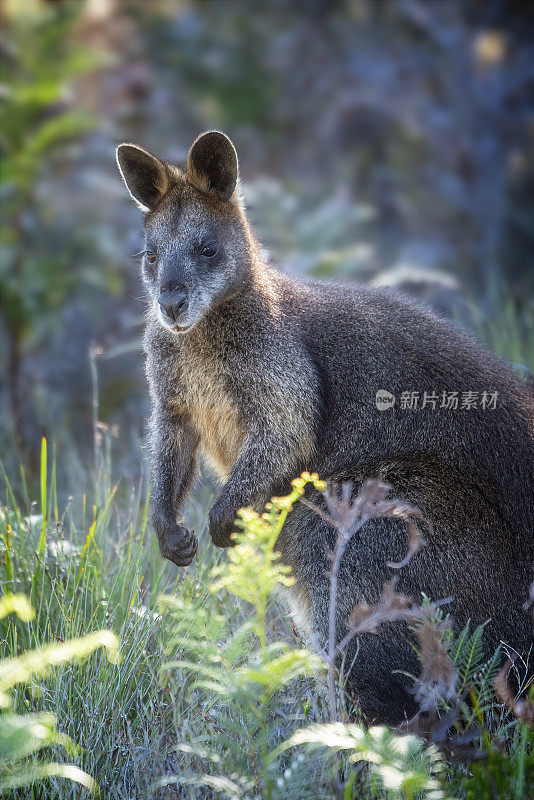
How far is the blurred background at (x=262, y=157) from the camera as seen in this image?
8.95m

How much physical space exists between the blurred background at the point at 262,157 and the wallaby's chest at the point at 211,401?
0.87 metres

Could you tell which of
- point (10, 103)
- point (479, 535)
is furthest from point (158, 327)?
point (10, 103)

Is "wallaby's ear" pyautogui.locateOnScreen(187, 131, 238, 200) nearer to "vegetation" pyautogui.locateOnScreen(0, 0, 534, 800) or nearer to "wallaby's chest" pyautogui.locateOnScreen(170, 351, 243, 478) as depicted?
"wallaby's chest" pyautogui.locateOnScreen(170, 351, 243, 478)

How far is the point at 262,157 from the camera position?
16234 millimetres

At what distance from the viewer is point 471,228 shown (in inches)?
531

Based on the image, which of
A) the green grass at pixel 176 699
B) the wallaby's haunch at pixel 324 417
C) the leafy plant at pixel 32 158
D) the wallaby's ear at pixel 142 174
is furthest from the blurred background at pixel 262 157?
the wallaby's ear at pixel 142 174

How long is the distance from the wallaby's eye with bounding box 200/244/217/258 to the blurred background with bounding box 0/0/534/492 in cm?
140

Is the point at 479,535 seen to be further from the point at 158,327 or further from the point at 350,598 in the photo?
the point at 158,327

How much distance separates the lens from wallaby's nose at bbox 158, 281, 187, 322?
4281 mm

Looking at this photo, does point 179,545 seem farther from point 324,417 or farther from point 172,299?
point 172,299

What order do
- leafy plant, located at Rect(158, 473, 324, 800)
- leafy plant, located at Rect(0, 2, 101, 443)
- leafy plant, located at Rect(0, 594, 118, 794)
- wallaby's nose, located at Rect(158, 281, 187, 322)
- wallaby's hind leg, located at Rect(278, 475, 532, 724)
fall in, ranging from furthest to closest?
leafy plant, located at Rect(0, 2, 101, 443) → wallaby's nose, located at Rect(158, 281, 187, 322) → wallaby's hind leg, located at Rect(278, 475, 532, 724) → leafy plant, located at Rect(158, 473, 324, 800) → leafy plant, located at Rect(0, 594, 118, 794)

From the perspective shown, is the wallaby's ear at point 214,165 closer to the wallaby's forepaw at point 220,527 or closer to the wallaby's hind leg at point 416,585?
the wallaby's forepaw at point 220,527

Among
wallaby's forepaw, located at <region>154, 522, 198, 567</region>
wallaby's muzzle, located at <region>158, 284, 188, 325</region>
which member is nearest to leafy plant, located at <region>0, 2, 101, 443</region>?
wallaby's forepaw, located at <region>154, 522, 198, 567</region>

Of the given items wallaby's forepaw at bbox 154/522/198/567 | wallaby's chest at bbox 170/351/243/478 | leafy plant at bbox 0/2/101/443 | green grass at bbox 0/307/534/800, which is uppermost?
leafy plant at bbox 0/2/101/443
